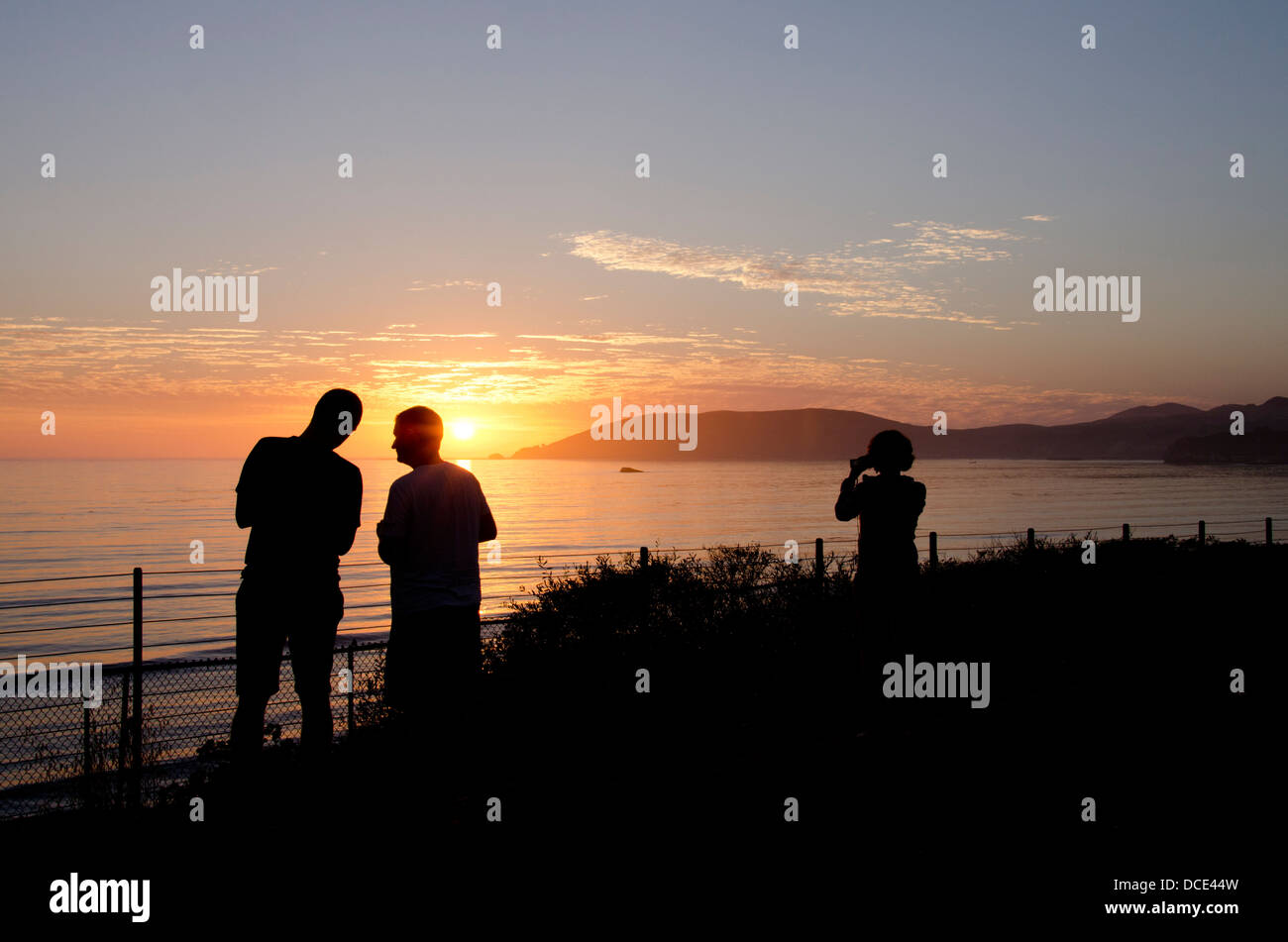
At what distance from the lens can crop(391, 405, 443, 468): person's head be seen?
543cm

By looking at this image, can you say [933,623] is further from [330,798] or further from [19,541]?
[19,541]

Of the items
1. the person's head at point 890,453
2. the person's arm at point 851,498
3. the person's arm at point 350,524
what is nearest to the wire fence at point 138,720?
the person's arm at point 350,524

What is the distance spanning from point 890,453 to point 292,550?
418 cm

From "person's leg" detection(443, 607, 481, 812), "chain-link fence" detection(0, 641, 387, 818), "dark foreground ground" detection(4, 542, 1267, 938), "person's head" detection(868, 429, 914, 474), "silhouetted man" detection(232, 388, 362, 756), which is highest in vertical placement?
"person's head" detection(868, 429, 914, 474)

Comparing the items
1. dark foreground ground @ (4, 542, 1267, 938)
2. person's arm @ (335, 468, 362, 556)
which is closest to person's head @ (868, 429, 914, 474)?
dark foreground ground @ (4, 542, 1267, 938)

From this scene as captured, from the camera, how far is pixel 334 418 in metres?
5.19

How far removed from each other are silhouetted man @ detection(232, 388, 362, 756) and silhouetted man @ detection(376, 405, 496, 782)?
1.02 feet

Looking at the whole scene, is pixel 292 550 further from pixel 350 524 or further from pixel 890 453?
pixel 890 453

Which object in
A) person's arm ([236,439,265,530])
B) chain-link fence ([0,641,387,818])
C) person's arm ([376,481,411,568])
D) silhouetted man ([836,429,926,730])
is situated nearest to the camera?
person's arm ([236,439,265,530])

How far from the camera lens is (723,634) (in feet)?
35.2

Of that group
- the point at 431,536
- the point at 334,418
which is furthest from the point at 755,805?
the point at 334,418

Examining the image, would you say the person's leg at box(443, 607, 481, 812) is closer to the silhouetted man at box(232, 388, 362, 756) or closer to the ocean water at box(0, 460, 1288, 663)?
the silhouetted man at box(232, 388, 362, 756)
